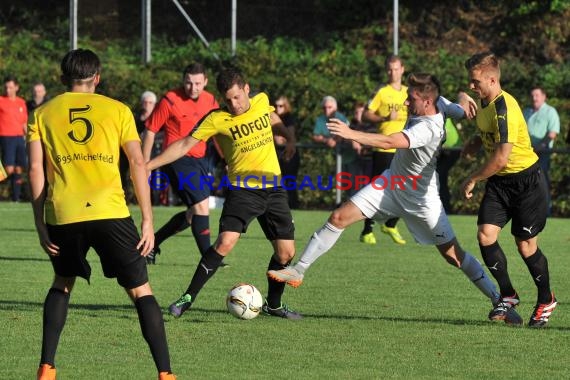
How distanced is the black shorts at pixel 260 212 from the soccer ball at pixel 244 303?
1.83 ft

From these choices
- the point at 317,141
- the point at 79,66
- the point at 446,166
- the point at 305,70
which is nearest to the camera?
the point at 79,66

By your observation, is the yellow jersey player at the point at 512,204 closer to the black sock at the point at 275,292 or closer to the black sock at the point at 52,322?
the black sock at the point at 275,292

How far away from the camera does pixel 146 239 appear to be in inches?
249

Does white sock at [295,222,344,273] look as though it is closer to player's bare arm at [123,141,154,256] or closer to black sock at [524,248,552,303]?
black sock at [524,248,552,303]

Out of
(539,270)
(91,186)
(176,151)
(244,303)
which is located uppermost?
(91,186)

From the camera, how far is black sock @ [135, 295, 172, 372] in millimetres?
6250

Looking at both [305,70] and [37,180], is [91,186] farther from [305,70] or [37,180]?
[305,70]

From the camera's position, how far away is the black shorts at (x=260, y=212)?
9.22 meters

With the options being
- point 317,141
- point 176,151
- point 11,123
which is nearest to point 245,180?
point 176,151

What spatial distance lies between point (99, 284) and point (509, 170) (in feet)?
12.7

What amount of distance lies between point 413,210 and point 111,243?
317cm

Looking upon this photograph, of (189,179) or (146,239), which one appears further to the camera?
(189,179)

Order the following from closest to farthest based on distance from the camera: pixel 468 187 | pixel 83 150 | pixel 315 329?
pixel 83 150
pixel 315 329
pixel 468 187

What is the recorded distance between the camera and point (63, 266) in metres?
6.52
